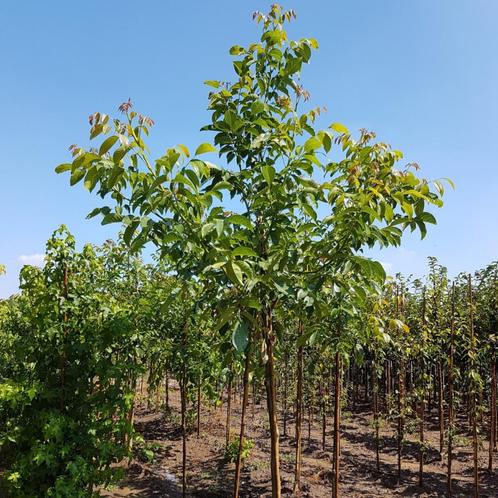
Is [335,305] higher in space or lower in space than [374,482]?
higher

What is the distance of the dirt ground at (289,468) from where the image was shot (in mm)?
9445

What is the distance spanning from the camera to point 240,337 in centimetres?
191

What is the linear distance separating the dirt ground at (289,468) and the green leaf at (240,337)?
8.19 metres

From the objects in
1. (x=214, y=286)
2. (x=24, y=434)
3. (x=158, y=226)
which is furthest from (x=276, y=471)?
(x=24, y=434)

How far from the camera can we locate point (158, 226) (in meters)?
2.16

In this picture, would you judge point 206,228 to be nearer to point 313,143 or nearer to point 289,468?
point 313,143

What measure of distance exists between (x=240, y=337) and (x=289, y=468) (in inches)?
405

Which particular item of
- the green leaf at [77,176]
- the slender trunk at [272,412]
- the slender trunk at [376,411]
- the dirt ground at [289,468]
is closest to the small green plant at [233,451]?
the dirt ground at [289,468]

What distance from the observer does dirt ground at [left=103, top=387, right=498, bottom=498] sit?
31.0 ft

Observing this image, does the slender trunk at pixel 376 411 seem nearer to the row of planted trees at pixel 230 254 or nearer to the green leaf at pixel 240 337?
the row of planted trees at pixel 230 254

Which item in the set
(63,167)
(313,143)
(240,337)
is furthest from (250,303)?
(63,167)

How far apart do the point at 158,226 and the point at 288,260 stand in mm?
829

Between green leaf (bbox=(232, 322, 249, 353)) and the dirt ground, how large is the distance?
26.9ft

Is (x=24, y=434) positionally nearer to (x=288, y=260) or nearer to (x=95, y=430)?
(x=95, y=430)
